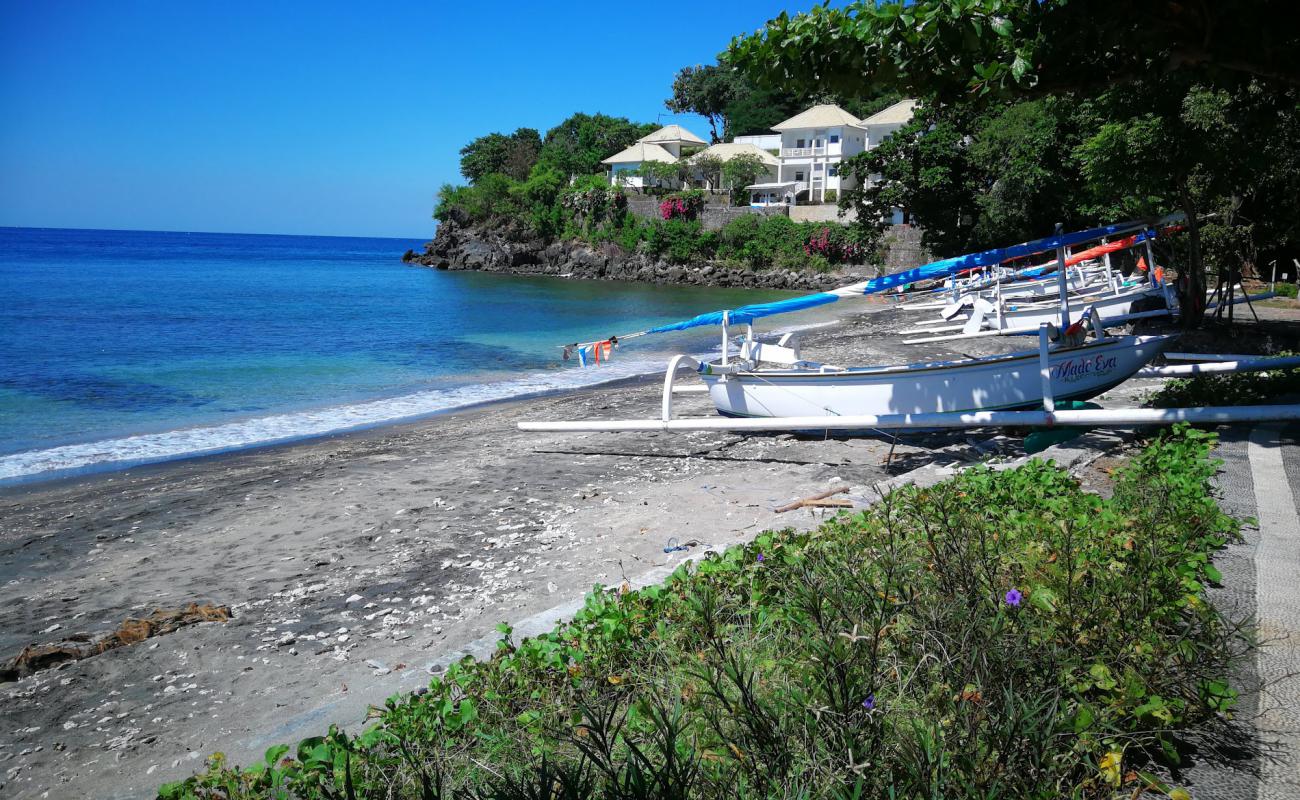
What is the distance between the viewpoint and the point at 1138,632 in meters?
3.60

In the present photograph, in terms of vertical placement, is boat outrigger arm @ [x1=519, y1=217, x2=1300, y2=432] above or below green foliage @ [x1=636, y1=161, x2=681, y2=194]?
below

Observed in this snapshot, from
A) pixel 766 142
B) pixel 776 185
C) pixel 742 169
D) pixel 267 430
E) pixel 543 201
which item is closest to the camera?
pixel 267 430

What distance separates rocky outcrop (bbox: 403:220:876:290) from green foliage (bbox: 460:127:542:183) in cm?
1562

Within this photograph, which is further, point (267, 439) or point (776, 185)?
point (776, 185)


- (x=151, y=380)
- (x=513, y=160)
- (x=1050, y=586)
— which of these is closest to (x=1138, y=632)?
(x=1050, y=586)

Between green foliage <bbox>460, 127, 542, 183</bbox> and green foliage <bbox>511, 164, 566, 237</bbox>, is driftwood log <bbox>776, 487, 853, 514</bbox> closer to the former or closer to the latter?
green foliage <bbox>511, 164, 566, 237</bbox>

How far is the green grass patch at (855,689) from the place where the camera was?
9.53 feet

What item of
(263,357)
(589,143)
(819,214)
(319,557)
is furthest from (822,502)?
(589,143)

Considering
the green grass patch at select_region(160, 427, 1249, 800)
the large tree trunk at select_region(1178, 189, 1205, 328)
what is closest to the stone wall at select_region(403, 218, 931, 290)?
the large tree trunk at select_region(1178, 189, 1205, 328)

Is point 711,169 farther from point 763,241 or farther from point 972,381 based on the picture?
point 972,381

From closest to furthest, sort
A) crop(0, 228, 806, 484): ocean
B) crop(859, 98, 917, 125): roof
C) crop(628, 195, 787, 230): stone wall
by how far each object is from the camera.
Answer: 1. crop(0, 228, 806, 484): ocean
2. crop(628, 195, 787, 230): stone wall
3. crop(859, 98, 917, 125): roof

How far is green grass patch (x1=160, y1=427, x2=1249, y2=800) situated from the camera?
2906 millimetres

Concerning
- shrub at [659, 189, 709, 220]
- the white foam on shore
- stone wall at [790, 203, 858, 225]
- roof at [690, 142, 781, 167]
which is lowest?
the white foam on shore

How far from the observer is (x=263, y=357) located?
2811cm
